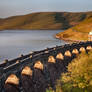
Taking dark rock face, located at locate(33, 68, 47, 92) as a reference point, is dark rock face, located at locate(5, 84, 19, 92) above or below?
above

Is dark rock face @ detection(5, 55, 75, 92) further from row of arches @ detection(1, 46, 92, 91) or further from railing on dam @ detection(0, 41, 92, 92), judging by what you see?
railing on dam @ detection(0, 41, 92, 92)

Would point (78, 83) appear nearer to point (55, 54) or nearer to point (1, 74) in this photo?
point (1, 74)

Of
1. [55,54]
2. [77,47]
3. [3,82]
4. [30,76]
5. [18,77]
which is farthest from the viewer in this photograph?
[77,47]

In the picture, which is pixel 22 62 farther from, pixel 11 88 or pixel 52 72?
pixel 52 72

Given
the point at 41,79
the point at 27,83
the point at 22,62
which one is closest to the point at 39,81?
the point at 41,79

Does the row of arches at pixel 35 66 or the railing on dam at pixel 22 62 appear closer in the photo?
the railing on dam at pixel 22 62

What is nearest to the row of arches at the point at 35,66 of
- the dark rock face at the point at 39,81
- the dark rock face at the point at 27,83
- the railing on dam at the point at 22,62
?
the railing on dam at the point at 22,62

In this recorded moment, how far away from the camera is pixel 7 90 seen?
124 feet

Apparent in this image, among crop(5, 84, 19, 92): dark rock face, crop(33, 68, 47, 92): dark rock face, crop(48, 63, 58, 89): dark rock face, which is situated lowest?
crop(48, 63, 58, 89): dark rock face

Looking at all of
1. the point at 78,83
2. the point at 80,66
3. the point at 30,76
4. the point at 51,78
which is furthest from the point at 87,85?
the point at 51,78

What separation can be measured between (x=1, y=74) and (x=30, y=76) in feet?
38.3

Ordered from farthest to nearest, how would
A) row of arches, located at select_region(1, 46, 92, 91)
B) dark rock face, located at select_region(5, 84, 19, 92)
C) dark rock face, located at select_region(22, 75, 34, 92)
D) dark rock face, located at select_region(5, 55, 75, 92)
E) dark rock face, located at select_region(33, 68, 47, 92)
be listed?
1. dark rock face, located at select_region(33, 68, 47, 92)
2. dark rock face, located at select_region(22, 75, 34, 92)
3. dark rock face, located at select_region(5, 55, 75, 92)
4. row of arches, located at select_region(1, 46, 92, 91)
5. dark rock face, located at select_region(5, 84, 19, 92)

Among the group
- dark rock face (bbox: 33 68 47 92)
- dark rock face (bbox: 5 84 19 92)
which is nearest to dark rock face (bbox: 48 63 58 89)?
dark rock face (bbox: 33 68 47 92)

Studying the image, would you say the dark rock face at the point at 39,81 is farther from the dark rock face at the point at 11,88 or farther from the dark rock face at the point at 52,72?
the dark rock face at the point at 11,88
